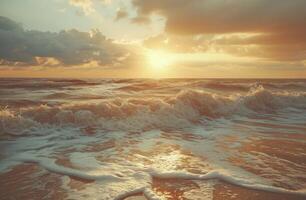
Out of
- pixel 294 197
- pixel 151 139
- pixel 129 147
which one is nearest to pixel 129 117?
pixel 151 139

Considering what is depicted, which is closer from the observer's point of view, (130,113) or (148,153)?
(148,153)

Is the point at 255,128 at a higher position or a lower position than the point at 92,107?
lower

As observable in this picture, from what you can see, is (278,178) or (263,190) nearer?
(263,190)

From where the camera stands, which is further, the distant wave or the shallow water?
the distant wave

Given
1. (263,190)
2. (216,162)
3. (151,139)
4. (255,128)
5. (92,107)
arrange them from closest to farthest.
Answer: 1. (263,190)
2. (216,162)
3. (151,139)
4. (255,128)
5. (92,107)

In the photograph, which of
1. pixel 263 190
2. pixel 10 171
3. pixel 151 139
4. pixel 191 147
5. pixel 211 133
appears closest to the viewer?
pixel 263 190

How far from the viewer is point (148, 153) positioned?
Result: 7352 mm

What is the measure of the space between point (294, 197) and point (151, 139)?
16.7 feet

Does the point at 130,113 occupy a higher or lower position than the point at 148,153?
higher

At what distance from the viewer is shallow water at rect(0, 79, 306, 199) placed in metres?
5.03

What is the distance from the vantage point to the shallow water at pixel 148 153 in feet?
16.5

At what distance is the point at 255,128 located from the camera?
1125 centimetres

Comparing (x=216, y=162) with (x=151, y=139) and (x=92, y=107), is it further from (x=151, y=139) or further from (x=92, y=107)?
(x=92, y=107)

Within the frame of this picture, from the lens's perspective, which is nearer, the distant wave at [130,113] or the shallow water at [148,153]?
the shallow water at [148,153]
